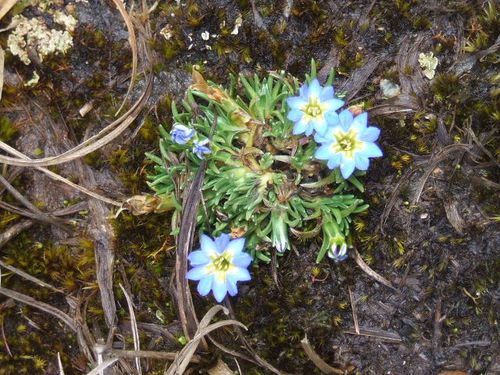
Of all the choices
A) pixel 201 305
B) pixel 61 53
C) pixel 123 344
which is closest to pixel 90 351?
pixel 123 344

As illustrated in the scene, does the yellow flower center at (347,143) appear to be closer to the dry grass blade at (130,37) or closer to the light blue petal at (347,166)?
the light blue petal at (347,166)

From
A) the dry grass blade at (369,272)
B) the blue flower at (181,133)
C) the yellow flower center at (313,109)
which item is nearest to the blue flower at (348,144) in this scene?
the yellow flower center at (313,109)

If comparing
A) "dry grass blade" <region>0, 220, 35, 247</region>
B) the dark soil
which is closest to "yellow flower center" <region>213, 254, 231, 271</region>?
the dark soil

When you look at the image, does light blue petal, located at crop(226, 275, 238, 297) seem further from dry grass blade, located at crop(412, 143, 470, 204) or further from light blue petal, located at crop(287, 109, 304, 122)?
dry grass blade, located at crop(412, 143, 470, 204)

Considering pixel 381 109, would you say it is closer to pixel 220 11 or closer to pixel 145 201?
pixel 220 11

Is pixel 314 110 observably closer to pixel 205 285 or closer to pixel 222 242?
pixel 222 242

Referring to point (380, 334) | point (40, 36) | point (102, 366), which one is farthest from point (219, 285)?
point (40, 36)

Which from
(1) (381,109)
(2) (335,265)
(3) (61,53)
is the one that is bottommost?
(2) (335,265)
